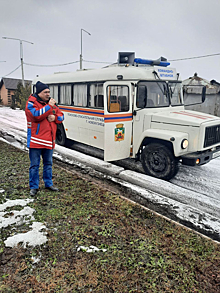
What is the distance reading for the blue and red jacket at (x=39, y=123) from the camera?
3.91 metres

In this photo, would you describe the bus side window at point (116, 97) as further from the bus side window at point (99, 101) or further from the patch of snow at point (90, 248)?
the patch of snow at point (90, 248)

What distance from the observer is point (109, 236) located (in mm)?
3219

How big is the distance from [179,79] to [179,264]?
543 centimetres

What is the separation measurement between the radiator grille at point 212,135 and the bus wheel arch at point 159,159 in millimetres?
839

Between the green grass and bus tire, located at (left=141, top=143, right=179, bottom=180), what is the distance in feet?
5.84

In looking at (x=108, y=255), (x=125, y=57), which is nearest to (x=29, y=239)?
(x=108, y=255)

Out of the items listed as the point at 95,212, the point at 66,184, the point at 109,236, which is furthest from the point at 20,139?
the point at 109,236

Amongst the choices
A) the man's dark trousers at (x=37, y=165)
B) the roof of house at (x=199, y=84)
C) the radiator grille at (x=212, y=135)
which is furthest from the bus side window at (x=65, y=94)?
the roof of house at (x=199, y=84)

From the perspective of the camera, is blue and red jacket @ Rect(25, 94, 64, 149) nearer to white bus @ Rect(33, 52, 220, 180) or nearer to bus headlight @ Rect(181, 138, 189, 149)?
white bus @ Rect(33, 52, 220, 180)

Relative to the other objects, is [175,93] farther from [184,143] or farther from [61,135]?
[61,135]

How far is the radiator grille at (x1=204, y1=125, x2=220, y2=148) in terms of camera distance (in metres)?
5.28

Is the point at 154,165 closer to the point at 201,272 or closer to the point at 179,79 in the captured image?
the point at 179,79

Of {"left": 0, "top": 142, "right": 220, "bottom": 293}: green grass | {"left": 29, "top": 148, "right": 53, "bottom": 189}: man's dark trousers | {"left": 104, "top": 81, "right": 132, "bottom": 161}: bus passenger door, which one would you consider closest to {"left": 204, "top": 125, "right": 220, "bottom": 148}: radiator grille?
{"left": 104, "top": 81, "right": 132, "bottom": 161}: bus passenger door

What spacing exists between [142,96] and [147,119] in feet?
2.04
